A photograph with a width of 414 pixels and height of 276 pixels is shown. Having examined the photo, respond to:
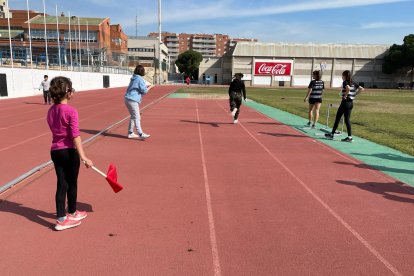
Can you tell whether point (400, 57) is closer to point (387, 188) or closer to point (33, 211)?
point (387, 188)

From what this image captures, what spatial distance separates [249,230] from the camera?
4.01 metres

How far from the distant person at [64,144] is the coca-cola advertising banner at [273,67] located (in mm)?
80502

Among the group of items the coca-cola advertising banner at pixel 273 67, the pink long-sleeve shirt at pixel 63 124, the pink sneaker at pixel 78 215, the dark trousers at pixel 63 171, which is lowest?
the pink sneaker at pixel 78 215

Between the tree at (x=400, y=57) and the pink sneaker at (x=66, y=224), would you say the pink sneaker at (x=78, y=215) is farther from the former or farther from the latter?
the tree at (x=400, y=57)

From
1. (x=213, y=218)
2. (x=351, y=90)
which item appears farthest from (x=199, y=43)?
(x=213, y=218)

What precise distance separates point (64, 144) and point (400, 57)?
90.8 meters

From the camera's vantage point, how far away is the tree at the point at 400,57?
80875 mm

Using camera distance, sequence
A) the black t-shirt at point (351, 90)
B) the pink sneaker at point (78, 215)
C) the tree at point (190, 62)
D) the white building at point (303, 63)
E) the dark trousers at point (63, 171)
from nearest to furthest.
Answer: the dark trousers at point (63, 171) → the pink sneaker at point (78, 215) → the black t-shirt at point (351, 90) → the white building at point (303, 63) → the tree at point (190, 62)

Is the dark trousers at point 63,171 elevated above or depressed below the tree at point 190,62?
below

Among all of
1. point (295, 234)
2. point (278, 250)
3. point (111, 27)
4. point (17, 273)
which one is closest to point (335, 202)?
point (295, 234)

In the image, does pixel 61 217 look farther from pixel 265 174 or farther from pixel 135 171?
pixel 265 174

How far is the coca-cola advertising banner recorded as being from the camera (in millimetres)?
81562

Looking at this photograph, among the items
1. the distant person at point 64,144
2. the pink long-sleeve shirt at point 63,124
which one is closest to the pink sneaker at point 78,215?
the distant person at point 64,144

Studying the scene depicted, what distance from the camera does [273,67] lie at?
81.9 m
